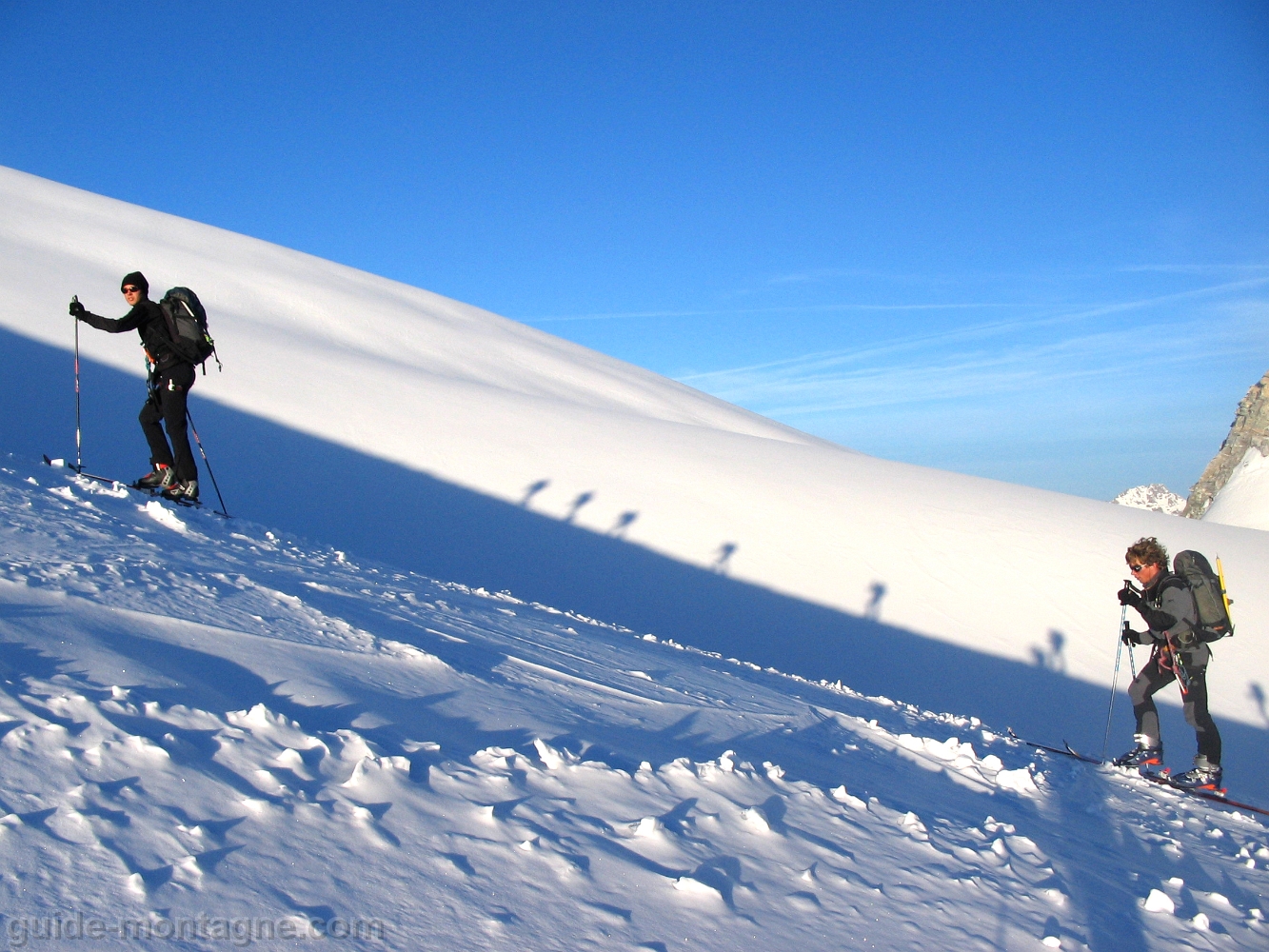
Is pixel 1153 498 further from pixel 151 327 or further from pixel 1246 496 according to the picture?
pixel 151 327

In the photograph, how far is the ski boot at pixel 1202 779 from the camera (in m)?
4.82

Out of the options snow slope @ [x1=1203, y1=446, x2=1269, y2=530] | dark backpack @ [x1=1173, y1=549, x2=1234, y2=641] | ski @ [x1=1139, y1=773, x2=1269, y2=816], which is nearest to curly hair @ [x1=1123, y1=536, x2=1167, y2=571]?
dark backpack @ [x1=1173, y1=549, x2=1234, y2=641]

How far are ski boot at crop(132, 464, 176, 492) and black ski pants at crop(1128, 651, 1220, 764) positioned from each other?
708 centimetres

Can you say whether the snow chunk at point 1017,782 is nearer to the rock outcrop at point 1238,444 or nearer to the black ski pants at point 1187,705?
the black ski pants at point 1187,705

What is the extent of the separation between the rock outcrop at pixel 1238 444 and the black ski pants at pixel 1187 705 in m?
40.5

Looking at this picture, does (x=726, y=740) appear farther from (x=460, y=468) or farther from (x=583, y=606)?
(x=460, y=468)

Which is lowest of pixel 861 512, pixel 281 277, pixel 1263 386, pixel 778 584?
pixel 778 584

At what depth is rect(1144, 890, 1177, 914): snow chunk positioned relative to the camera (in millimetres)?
2727

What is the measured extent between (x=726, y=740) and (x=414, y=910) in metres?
2.08

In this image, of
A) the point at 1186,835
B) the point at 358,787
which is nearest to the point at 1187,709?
the point at 1186,835

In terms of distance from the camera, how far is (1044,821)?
3.59m

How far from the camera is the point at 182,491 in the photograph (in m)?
6.75

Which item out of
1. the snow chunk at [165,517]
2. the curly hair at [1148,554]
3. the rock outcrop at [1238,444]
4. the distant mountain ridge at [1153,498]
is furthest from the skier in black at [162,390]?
the distant mountain ridge at [1153,498]

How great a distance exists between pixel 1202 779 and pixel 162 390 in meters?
7.54
